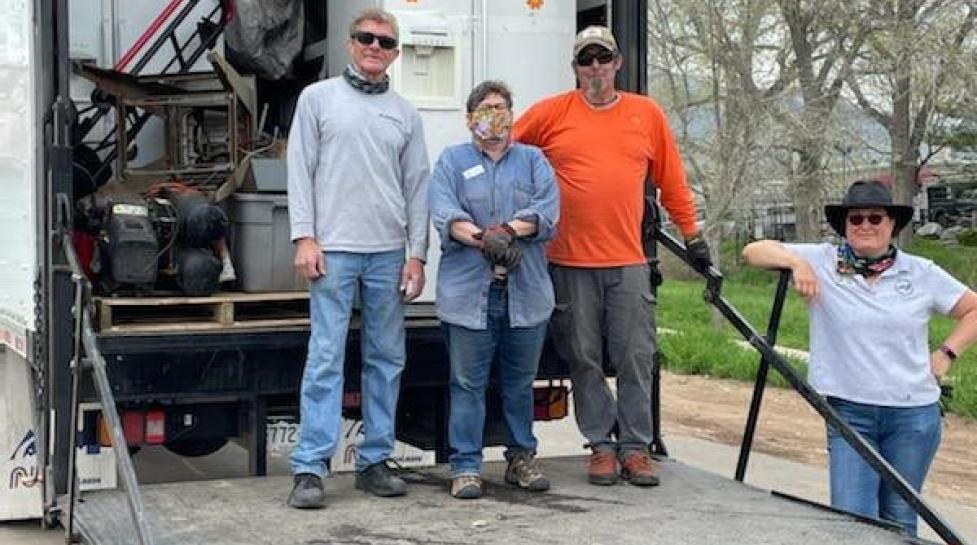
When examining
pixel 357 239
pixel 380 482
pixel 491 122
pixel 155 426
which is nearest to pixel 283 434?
pixel 155 426

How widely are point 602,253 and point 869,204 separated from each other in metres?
1.11

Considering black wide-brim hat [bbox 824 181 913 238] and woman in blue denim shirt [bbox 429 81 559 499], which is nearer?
black wide-brim hat [bbox 824 181 913 238]

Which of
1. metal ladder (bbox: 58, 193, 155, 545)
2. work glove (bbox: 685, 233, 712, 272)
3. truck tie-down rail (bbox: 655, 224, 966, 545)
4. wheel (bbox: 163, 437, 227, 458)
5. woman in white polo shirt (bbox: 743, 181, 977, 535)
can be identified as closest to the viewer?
metal ladder (bbox: 58, 193, 155, 545)

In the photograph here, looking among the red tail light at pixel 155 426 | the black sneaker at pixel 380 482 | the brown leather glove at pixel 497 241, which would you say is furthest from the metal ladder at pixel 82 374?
the brown leather glove at pixel 497 241

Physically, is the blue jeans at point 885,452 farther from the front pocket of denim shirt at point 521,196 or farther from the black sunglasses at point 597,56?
the black sunglasses at point 597,56

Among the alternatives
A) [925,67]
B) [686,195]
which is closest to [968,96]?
[925,67]

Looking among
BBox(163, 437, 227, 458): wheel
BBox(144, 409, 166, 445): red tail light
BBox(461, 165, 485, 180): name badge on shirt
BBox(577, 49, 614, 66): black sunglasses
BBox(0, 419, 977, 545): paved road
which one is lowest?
BBox(0, 419, 977, 545): paved road

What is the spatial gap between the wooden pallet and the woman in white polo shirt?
6.58 ft

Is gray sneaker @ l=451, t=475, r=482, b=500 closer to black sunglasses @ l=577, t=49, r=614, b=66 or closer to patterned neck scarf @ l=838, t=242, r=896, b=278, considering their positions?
patterned neck scarf @ l=838, t=242, r=896, b=278

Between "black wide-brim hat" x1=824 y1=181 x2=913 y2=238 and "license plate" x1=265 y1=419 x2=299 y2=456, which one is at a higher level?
"black wide-brim hat" x1=824 y1=181 x2=913 y2=238

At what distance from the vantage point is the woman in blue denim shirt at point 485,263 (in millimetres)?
5168

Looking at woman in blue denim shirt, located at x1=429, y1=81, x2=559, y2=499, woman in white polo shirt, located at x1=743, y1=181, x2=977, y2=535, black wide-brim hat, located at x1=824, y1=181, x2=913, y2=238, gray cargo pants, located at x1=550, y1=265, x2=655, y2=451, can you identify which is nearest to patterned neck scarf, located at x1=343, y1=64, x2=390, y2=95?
woman in blue denim shirt, located at x1=429, y1=81, x2=559, y2=499

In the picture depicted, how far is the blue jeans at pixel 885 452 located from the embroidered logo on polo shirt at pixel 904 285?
0.41 metres

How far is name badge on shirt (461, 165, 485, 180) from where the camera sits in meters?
5.24
